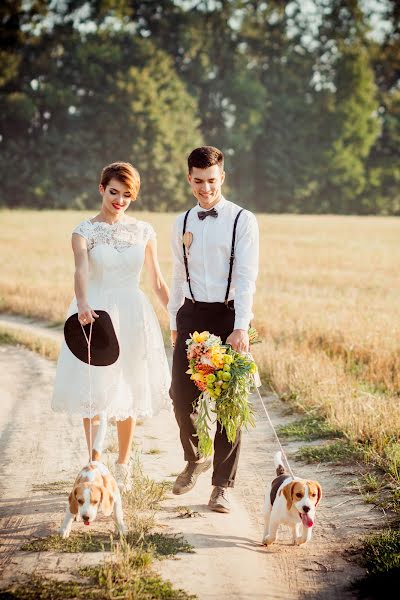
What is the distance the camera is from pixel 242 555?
16.2 ft

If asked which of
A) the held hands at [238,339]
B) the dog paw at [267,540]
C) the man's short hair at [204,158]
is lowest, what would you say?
the dog paw at [267,540]

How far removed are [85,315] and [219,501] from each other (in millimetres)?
1599

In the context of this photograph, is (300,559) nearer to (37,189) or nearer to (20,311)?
(20,311)

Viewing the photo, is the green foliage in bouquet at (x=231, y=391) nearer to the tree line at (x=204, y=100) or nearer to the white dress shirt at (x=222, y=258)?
the white dress shirt at (x=222, y=258)

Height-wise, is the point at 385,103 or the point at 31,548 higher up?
the point at 385,103

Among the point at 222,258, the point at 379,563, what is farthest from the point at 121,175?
the point at 379,563

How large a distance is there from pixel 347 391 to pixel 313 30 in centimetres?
6293

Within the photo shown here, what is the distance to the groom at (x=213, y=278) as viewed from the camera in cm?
545

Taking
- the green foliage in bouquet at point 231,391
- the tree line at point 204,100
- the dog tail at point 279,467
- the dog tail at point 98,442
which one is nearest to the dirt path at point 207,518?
the dog tail at point 279,467

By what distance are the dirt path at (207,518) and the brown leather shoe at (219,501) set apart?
5cm

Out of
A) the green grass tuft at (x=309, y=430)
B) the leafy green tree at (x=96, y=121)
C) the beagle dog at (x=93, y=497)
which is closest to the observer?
the beagle dog at (x=93, y=497)

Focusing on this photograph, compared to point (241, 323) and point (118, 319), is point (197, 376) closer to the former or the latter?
point (241, 323)

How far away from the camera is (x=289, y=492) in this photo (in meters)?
4.84

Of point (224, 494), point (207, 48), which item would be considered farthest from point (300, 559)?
point (207, 48)
